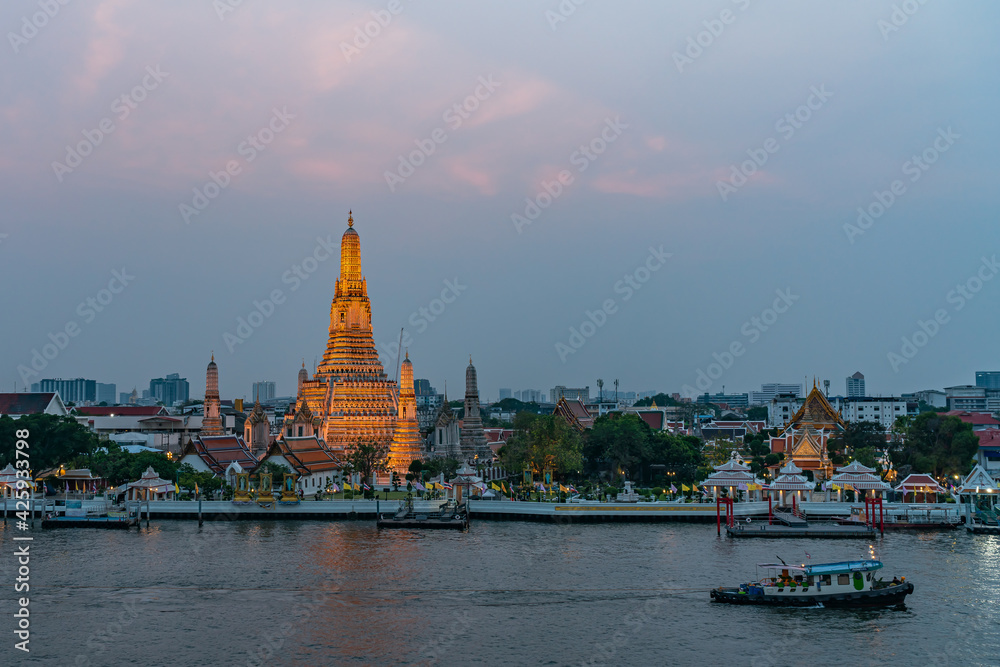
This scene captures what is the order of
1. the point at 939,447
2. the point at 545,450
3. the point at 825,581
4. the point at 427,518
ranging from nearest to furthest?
the point at 825,581 < the point at 427,518 < the point at 939,447 < the point at 545,450

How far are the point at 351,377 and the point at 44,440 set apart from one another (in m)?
28.0

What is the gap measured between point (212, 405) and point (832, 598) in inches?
2818

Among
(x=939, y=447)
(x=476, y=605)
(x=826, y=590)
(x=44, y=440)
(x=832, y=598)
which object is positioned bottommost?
(x=832, y=598)

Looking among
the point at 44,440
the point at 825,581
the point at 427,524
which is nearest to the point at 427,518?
the point at 427,524

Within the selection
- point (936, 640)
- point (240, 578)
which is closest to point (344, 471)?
point (240, 578)

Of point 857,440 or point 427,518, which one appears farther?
point 857,440

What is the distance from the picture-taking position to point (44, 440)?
7500 cm

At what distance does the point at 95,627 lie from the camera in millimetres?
37156

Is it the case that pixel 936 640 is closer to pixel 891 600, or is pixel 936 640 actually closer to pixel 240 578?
pixel 891 600

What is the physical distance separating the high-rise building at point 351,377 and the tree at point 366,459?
189 centimetres

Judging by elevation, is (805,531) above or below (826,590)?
above

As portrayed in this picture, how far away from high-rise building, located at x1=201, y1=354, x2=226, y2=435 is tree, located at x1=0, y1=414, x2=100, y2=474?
815 inches

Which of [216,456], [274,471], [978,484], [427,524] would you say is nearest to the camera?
[978,484]

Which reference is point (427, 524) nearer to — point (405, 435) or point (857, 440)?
point (405, 435)
